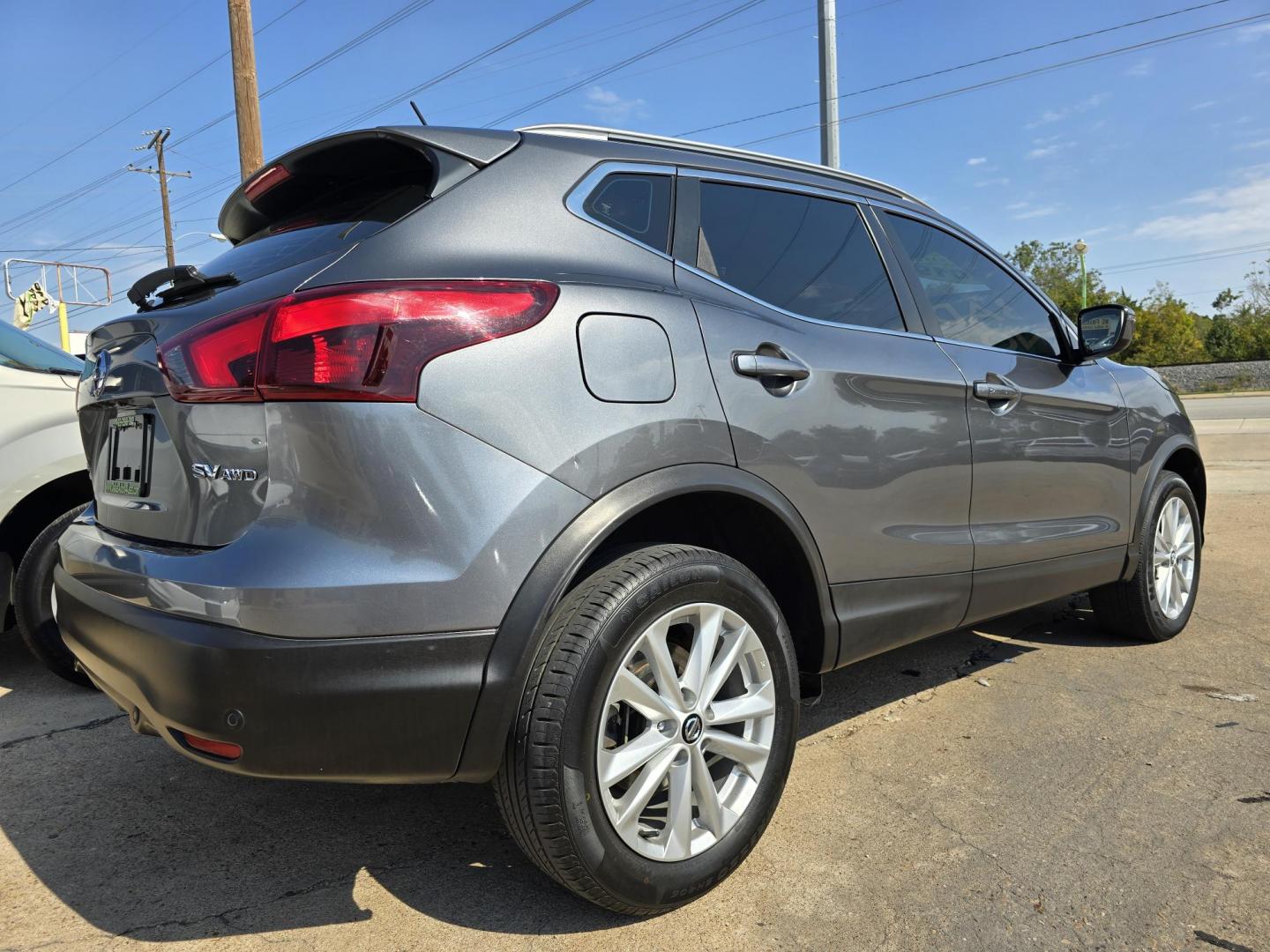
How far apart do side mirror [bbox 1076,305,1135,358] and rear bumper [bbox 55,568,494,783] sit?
10.0ft

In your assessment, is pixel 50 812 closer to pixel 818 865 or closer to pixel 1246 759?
pixel 818 865

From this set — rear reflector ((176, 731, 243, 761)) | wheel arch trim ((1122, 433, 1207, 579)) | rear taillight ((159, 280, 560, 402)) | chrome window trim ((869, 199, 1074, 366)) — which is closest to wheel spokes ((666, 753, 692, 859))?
rear reflector ((176, 731, 243, 761))

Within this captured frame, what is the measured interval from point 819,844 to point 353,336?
1.72 m

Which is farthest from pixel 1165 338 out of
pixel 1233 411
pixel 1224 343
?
pixel 1233 411

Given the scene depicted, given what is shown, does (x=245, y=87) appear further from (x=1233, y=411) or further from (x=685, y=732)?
(x=1233, y=411)

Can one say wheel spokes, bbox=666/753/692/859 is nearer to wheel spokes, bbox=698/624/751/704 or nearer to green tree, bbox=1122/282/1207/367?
wheel spokes, bbox=698/624/751/704

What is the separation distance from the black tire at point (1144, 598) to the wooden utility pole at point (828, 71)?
701 centimetres

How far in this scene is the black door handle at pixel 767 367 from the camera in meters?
2.36

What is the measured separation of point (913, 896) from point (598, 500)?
1.20m

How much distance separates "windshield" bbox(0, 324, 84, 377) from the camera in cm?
402

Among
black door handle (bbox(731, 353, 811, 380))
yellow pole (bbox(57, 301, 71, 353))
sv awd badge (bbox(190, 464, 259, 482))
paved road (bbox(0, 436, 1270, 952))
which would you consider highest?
yellow pole (bbox(57, 301, 71, 353))

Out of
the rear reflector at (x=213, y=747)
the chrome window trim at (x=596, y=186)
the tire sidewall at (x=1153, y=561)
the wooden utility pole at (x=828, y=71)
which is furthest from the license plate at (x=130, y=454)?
the wooden utility pole at (x=828, y=71)

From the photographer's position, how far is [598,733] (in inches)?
79.4

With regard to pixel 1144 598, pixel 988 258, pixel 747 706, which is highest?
pixel 988 258
